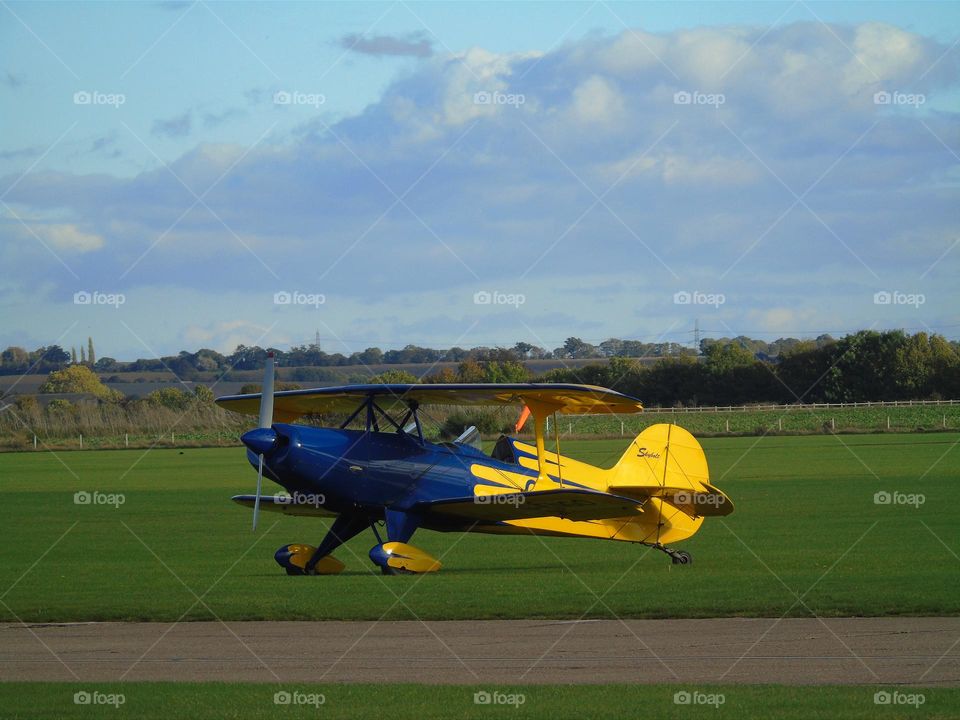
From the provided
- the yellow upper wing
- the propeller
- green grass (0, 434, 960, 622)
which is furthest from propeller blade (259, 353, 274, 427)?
green grass (0, 434, 960, 622)

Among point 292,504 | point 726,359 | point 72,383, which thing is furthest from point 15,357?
point 292,504

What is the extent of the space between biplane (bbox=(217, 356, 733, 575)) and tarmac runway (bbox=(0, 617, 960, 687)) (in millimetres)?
3763

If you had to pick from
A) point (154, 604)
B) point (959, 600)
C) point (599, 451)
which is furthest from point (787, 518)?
point (599, 451)

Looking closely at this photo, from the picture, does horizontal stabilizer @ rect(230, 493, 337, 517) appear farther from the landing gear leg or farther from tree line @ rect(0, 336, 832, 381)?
tree line @ rect(0, 336, 832, 381)

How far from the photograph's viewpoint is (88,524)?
2908 cm

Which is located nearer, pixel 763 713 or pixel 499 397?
pixel 763 713

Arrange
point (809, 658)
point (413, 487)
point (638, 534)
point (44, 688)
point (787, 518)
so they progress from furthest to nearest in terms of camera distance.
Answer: point (787, 518), point (638, 534), point (413, 487), point (809, 658), point (44, 688)

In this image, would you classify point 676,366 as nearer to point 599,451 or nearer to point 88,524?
Result: point 599,451

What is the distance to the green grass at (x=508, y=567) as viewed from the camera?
14.4m

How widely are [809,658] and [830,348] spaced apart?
257 ft

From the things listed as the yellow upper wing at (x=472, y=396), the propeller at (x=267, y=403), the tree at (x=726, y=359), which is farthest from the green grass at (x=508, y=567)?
the tree at (x=726, y=359)

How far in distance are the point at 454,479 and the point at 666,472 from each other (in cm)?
342

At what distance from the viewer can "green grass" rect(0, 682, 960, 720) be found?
9.08 meters

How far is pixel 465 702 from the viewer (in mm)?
9625
